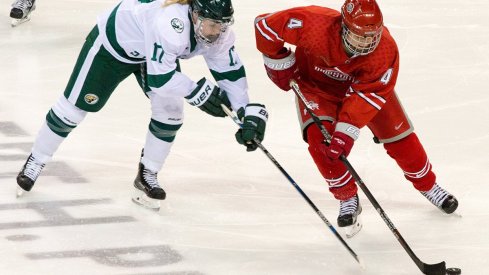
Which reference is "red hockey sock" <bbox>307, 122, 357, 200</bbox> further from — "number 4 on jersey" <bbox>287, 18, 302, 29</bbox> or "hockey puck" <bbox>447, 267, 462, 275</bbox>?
"hockey puck" <bbox>447, 267, 462, 275</bbox>

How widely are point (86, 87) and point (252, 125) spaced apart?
0.75m

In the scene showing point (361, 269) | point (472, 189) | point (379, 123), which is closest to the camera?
point (361, 269)

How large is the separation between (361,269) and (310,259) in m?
0.21

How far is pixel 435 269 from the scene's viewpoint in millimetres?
4238

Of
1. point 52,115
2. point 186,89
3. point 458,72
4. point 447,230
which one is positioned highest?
point 186,89

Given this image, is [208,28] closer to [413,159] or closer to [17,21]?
[413,159]

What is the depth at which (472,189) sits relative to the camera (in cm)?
521

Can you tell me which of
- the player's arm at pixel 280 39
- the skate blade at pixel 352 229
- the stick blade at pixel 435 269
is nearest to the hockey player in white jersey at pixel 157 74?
the player's arm at pixel 280 39

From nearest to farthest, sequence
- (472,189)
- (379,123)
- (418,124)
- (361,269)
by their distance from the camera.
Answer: (361,269)
(379,123)
(472,189)
(418,124)

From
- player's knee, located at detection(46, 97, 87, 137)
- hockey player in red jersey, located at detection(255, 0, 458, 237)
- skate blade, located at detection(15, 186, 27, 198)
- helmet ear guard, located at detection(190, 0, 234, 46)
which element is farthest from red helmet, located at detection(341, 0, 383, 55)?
skate blade, located at detection(15, 186, 27, 198)

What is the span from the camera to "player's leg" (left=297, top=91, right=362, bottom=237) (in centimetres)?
464

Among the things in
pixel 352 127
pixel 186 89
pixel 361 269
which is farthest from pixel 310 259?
pixel 186 89

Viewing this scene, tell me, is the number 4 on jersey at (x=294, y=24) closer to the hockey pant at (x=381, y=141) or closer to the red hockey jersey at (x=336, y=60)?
the red hockey jersey at (x=336, y=60)

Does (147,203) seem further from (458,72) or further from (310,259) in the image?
(458,72)
